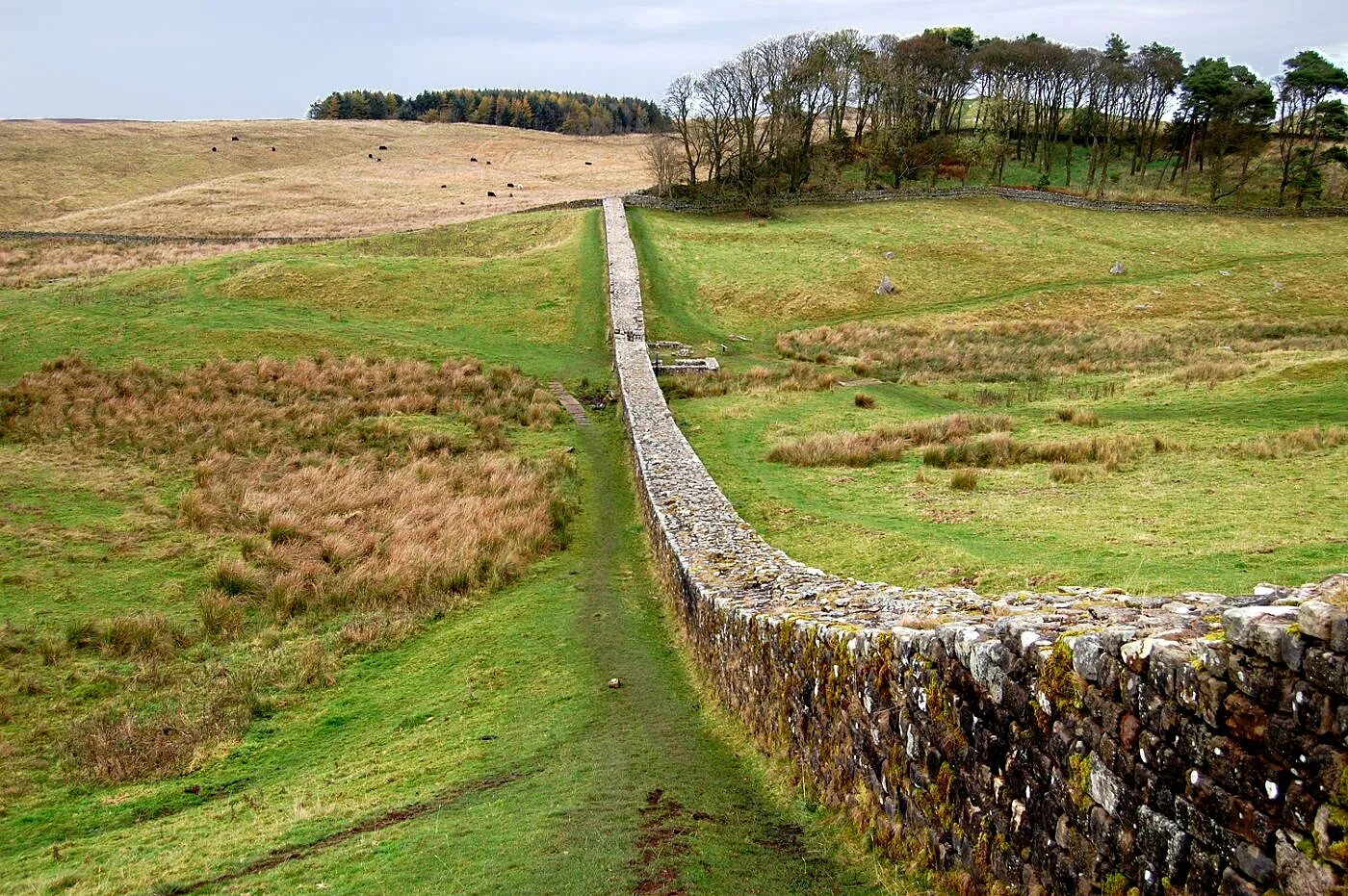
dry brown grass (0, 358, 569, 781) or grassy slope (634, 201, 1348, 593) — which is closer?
grassy slope (634, 201, 1348, 593)

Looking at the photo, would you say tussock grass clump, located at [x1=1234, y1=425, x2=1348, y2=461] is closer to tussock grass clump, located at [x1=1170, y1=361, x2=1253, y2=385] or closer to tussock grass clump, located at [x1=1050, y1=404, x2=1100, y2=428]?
tussock grass clump, located at [x1=1050, y1=404, x2=1100, y2=428]

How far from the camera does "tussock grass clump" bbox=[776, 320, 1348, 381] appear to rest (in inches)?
1417

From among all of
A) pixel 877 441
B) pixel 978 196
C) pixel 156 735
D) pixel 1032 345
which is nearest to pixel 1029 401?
pixel 877 441

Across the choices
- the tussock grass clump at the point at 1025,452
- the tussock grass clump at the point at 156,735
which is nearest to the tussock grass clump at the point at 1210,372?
the tussock grass clump at the point at 1025,452

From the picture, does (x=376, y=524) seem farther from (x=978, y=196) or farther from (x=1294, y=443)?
(x=978, y=196)

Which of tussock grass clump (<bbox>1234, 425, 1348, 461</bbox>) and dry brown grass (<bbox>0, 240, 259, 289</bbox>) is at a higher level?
dry brown grass (<bbox>0, 240, 259, 289</bbox>)

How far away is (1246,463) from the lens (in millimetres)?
17812

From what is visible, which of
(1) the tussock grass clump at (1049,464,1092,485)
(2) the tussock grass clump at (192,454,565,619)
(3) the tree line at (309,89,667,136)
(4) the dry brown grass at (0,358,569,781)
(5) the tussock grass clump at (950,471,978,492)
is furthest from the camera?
(3) the tree line at (309,89,667,136)

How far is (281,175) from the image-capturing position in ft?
306

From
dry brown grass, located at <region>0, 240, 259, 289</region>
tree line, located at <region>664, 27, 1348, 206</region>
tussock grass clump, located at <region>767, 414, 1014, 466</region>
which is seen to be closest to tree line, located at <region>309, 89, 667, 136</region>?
tree line, located at <region>664, 27, 1348, 206</region>

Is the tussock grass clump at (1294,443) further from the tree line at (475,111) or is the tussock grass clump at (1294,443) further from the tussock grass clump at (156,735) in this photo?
the tree line at (475,111)

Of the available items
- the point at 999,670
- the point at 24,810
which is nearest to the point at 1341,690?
the point at 999,670

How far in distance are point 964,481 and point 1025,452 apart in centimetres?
335

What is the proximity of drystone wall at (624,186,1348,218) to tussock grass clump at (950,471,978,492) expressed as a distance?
53380 millimetres
